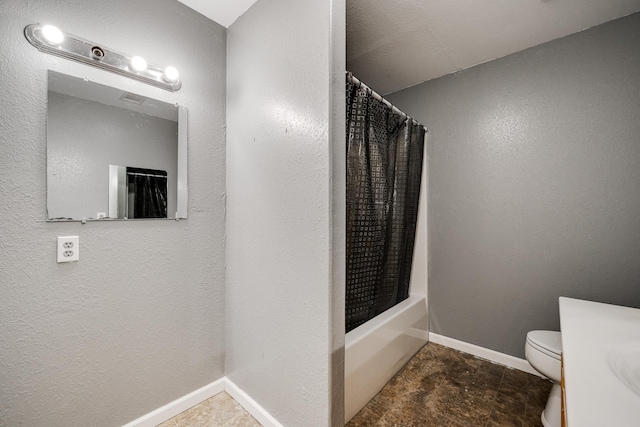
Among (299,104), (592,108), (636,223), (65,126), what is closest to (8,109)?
(65,126)

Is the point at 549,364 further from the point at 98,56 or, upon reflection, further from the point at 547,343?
the point at 98,56

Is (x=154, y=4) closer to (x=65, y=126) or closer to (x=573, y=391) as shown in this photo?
(x=65, y=126)

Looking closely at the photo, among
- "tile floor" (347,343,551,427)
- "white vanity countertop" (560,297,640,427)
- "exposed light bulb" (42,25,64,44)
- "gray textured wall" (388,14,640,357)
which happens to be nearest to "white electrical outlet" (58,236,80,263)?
"exposed light bulb" (42,25,64,44)

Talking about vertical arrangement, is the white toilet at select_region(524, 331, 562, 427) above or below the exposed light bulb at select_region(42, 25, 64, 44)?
below

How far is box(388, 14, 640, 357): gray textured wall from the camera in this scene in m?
1.59

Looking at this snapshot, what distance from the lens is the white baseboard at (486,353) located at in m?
1.90

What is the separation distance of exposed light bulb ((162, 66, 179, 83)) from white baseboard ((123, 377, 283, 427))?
70.4 inches

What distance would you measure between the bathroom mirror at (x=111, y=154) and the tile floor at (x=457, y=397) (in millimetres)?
1641

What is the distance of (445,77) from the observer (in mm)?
2252

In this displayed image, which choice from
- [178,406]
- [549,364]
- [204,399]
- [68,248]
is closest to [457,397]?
[549,364]

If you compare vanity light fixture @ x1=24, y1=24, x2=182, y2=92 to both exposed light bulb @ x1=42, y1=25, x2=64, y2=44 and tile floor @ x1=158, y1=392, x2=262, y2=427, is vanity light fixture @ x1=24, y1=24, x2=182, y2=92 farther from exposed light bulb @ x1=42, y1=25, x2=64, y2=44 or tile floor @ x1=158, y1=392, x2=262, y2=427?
tile floor @ x1=158, y1=392, x2=262, y2=427

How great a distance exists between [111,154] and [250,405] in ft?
5.02

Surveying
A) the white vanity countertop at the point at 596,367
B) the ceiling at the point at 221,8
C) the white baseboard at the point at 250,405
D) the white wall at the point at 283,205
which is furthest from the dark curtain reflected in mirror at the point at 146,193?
the white vanity countertop at the point at 596,367

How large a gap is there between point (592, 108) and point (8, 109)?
3.06m
